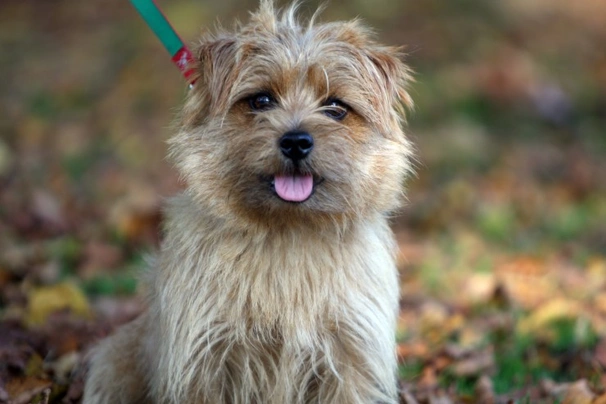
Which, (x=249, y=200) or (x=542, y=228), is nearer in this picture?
(x=249, y=200)

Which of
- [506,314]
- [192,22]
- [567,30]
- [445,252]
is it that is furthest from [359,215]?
[567,30]

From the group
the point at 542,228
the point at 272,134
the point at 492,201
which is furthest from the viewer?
the point at 492,201

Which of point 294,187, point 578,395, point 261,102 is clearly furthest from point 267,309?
point 578,395

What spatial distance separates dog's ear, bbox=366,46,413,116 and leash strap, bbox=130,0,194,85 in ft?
2.73

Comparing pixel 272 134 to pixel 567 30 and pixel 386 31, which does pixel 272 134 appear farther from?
pixel 567 30

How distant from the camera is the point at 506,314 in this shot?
6375mm

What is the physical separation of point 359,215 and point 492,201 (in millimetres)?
5454

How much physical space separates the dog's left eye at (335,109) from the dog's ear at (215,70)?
0.42 meters

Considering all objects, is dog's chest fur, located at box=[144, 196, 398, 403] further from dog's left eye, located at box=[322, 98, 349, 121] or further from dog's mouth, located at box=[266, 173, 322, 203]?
dog's left eye, located at box=[322, 98, 349, 121]

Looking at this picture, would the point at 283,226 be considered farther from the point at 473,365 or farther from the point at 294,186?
the point at 473,365

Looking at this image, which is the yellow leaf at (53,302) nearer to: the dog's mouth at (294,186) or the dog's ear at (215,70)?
the dog's ear at (215,70)

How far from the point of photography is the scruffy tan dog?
4.07 meters

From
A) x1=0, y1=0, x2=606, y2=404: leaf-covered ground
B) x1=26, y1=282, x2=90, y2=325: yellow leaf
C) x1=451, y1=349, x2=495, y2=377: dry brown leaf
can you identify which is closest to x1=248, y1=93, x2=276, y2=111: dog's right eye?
x1=0, y1=0, x2=606, y2=404: leaf-covered ground

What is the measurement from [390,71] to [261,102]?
61cm
